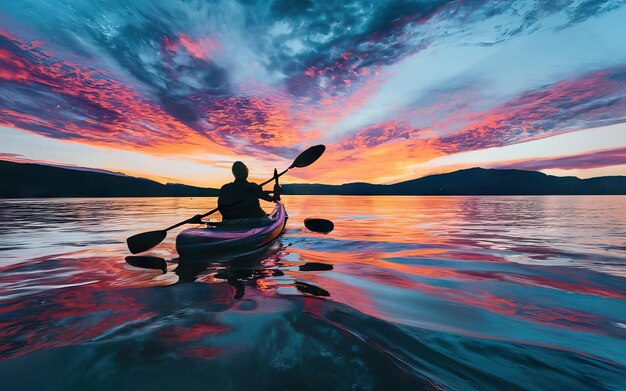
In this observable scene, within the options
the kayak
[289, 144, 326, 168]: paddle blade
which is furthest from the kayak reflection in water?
[289, 144, 326, 168]: paddle blade

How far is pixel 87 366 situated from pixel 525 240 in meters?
13.3

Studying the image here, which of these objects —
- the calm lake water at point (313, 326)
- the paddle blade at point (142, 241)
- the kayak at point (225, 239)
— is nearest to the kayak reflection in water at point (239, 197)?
the kayak at point (225, 239)

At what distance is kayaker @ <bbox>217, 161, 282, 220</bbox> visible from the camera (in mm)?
8359

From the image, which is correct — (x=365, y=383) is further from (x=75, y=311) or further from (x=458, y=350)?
(x=75, y=311)

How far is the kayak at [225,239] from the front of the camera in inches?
256

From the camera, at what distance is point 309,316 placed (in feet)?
10.9

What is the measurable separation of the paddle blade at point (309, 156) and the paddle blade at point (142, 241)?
6302mm

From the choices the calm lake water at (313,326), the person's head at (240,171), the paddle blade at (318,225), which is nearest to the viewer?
the calm lake water at (313,326)

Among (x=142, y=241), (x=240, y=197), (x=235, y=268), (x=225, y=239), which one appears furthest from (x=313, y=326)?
(x=142, y=241)

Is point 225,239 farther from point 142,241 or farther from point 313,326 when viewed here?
point 313,326

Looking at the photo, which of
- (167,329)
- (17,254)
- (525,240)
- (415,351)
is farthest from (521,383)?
(17,254)

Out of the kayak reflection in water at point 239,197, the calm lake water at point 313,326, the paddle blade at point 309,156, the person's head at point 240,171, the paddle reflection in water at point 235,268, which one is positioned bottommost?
the paddle reflection in water at point 235,268

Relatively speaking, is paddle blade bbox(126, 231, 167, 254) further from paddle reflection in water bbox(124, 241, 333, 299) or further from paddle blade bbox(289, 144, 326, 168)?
paddle blade bbox(289, 144, 326, 168)

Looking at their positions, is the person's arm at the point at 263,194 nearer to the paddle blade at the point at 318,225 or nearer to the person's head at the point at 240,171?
the person's head at the point at 240,171
